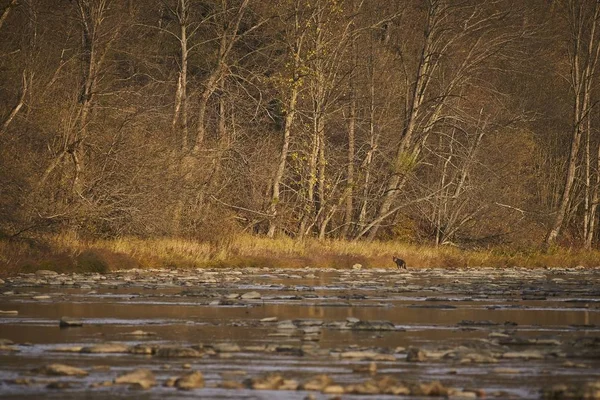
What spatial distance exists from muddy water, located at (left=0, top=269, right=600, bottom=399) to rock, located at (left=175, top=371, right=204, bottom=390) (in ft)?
0.39

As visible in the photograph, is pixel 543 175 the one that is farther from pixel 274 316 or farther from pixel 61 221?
pixel 274 316

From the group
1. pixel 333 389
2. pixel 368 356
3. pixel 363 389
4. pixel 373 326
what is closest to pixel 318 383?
pixel 333 389

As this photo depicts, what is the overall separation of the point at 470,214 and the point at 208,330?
3011 cm

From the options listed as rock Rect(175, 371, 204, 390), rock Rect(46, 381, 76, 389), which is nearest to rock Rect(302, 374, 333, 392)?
rock Rect(175, 371, 204, 390)

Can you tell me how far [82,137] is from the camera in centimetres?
3105

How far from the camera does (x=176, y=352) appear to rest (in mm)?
12320

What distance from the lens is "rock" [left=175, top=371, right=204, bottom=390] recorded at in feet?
33.1

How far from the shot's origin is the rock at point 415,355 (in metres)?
12.0

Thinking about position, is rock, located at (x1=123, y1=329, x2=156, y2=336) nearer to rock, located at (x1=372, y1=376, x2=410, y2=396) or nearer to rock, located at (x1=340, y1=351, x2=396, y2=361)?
rock, located at (x1=340, y1=351, x2=396, y2=361)

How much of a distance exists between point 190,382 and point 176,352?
2189 millimetres

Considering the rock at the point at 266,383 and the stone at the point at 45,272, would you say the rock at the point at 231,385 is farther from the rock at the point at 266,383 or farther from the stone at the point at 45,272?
the stone at the point at 45,272

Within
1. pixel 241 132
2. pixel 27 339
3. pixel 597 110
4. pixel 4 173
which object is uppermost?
pixel 597 110

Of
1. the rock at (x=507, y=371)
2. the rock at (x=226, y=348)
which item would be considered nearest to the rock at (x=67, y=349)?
the rock at (x=226, y=348)

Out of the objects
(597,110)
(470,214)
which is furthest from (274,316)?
(597,110)
